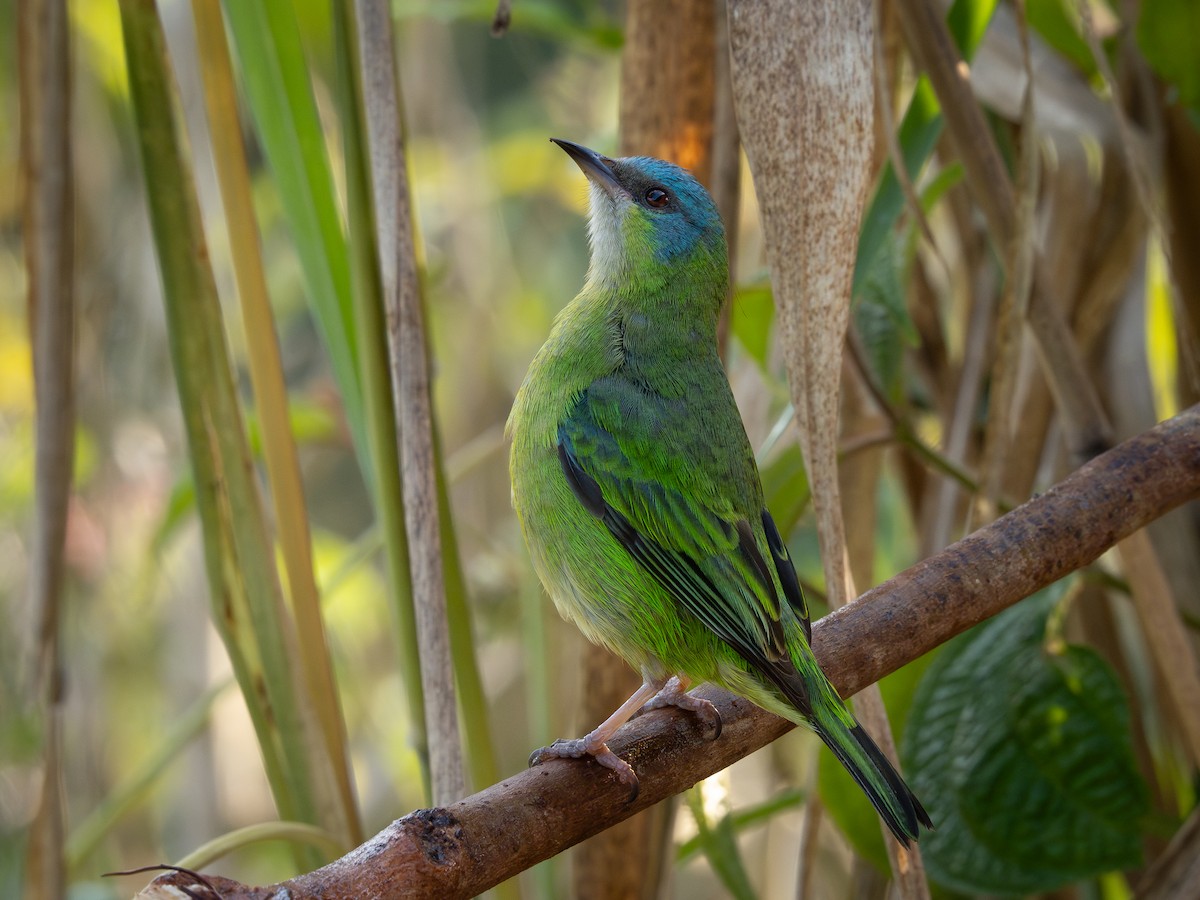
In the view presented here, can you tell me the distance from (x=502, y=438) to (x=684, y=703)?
0.86 m

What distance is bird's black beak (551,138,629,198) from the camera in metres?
2.51

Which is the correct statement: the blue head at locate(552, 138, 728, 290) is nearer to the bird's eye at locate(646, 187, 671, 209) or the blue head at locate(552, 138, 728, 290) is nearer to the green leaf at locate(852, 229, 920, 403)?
the bird's eye at locate(646, 187, 671, 209)

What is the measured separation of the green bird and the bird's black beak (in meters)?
0.07

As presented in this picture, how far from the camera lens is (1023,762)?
2.41m

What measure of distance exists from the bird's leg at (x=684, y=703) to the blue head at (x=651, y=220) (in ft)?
2.75

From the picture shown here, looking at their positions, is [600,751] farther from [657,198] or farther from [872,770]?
[657,198]

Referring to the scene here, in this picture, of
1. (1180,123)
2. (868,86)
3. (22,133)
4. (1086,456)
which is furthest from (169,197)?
(1180,123)

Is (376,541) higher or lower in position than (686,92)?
lower

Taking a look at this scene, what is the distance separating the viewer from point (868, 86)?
1.76 m

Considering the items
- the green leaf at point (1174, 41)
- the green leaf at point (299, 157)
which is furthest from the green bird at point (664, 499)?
the green leaf at point (1174, 41)

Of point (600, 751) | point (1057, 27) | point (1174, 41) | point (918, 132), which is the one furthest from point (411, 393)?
point (1057, 27)

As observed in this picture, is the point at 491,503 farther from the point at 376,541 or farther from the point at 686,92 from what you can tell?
the point at 686,92

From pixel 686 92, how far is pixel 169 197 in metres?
1.11

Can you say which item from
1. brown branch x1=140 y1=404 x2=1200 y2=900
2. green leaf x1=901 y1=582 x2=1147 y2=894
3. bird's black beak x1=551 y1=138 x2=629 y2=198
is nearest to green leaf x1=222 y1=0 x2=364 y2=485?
bird's black beak x1=551 y1=138 x2=629 y2=198
